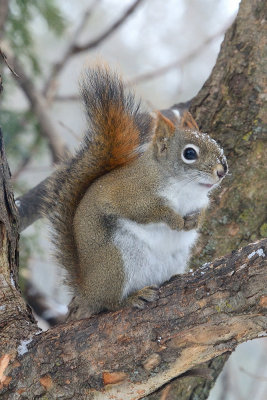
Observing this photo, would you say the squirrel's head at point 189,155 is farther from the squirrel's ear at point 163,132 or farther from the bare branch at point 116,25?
the bare branch at point 116,25

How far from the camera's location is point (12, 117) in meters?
3.00

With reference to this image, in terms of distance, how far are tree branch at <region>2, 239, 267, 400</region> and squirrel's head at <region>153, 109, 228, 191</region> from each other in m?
0.36

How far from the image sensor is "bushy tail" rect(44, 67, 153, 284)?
1.87 m

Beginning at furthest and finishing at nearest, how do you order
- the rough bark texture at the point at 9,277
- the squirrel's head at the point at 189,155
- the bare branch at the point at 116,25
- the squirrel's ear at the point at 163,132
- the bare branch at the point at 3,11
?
the bare branch at the point at 116,25 < the bare branch at the point at 3,11 < the squirrel's ear at the point at 163,132 < the squirrel's head at the point at 189,155 < the rough bark texture at the point at 9,277

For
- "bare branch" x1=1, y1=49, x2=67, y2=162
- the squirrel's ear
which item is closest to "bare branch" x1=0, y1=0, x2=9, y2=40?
"bare branch" x1=1, y1=49, x2=67, y2=162

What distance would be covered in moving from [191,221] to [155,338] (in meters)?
0.49

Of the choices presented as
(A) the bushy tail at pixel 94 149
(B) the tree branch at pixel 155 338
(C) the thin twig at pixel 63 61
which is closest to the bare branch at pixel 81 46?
(C) the thin twig at pixel 63 61

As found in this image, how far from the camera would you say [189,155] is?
185 cm

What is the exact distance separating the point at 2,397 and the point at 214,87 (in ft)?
4.89

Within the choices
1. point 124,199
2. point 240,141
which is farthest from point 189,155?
point 240,141

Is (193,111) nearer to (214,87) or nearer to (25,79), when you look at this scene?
(214,87)

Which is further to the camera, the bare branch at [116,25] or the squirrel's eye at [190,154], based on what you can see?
the bare branch at [116,25]

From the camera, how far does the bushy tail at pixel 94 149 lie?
1.87m

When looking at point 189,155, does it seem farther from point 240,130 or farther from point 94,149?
point 240,130
